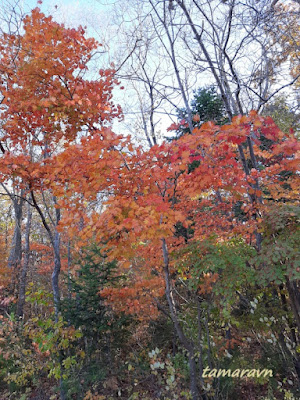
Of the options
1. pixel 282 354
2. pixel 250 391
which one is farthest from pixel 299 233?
pixel 250 391

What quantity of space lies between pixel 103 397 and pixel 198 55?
21.3 ft

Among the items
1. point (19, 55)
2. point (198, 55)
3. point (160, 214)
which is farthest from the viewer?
point (19, 55)

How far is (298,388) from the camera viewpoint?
400cm

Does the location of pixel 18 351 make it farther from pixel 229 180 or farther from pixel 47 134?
pixel 229 180

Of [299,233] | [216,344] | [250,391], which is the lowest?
[250,391]

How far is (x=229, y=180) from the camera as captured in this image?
4.05 meters

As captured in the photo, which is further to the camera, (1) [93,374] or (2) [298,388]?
(1) [93,374]

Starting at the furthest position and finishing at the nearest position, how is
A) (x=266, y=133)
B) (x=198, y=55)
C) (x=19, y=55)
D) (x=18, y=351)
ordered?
(x=18, y=351) → (x=19, y=55) → (x=198, y=55) → (x=266, y=133)

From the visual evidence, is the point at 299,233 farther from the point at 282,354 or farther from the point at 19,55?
the point at 19,55

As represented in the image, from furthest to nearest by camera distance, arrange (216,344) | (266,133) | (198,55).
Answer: (216,344)
(198,55)
(266,133)

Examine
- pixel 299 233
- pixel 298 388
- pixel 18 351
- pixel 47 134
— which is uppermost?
pixel 47 134

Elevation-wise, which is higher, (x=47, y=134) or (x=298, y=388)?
(x=47, y=134)

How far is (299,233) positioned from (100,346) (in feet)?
15.8

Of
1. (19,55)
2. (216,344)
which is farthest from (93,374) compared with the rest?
(19,55)
